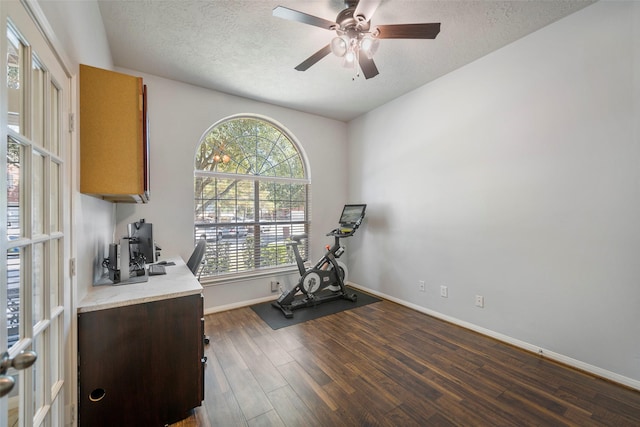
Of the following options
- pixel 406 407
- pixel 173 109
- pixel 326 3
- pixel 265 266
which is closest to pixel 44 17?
pixel 326 3

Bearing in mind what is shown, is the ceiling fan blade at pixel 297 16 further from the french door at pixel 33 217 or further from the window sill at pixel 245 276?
the window sill at pixel 245 276

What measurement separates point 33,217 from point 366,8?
2.13m

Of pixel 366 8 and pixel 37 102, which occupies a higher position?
pixel 366 8

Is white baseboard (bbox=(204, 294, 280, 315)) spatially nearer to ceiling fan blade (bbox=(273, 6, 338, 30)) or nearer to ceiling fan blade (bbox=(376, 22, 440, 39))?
ceiling fan blade (bbox=(273, 6, 338, 30))

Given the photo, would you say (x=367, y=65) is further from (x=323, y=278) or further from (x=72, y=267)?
(x=323, y=278)

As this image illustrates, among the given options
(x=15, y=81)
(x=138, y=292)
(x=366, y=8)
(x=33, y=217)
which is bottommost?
(x=138, y=292)

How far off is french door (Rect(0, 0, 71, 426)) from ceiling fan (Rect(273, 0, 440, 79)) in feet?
4.28

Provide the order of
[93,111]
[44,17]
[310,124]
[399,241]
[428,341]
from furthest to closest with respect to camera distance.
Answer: [310,124] < [399,241] < [428,341] < [93,111] < [44,17]

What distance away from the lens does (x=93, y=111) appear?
1.53 metres

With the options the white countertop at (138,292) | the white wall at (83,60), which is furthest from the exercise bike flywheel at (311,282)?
the white wall at (83,60)

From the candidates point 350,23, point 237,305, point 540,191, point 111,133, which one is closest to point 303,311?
point 237,305

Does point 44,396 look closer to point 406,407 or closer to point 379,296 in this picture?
point 406,407

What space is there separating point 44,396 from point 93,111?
145 centimetres

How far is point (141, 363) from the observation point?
1506 mm
